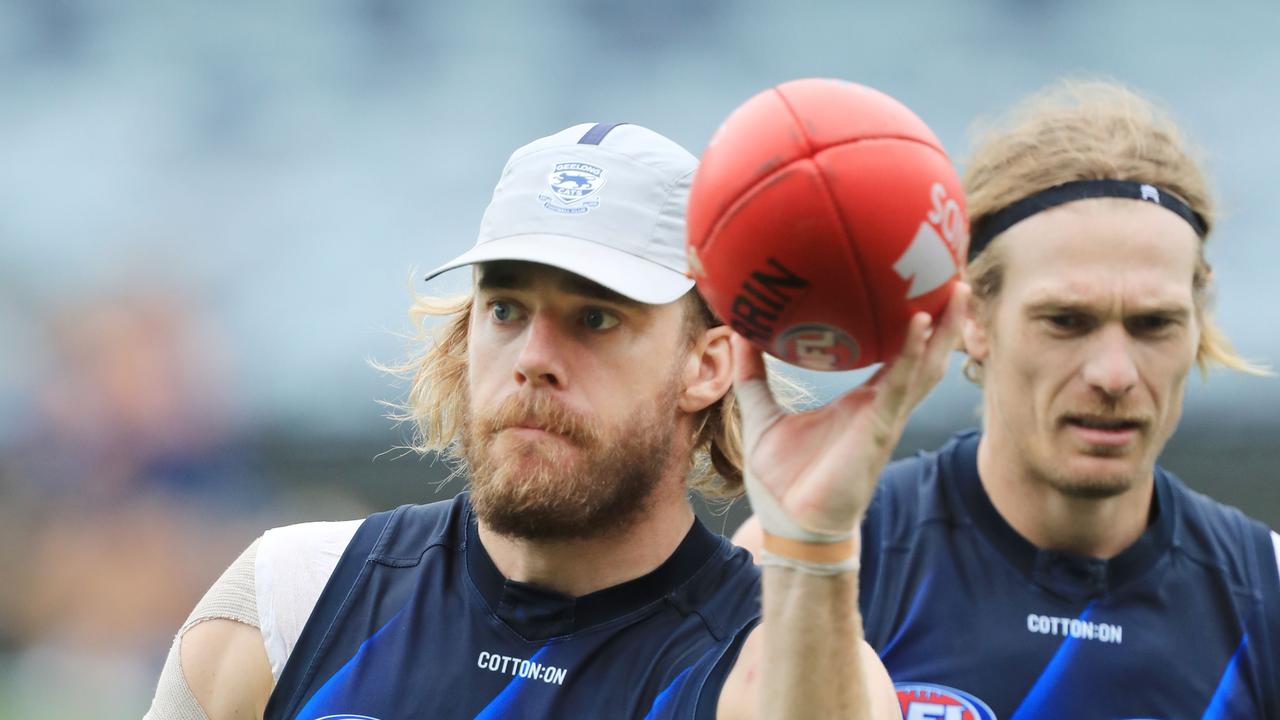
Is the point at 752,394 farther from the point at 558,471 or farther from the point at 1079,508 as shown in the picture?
the point at 1079,508

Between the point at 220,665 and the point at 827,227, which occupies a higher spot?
the point at 827,227

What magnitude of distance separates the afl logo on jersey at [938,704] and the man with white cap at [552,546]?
2.22 ft

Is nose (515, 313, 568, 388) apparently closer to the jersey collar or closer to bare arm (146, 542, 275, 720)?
the jersey collar

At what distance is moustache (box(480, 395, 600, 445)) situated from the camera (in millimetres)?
2936

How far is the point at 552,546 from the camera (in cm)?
305

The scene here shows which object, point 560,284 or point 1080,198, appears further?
point 1080,198

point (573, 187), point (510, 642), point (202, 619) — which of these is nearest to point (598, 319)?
point (573, 187)

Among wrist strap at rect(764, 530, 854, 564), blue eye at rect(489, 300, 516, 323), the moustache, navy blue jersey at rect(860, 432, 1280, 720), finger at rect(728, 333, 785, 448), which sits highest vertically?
blue eye at rect(489, 300, 516, 323)

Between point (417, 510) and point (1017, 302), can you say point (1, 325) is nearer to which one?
point (417, 510)

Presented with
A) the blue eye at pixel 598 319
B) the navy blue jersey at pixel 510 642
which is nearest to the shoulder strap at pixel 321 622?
the navy blue jersey at pixel 510 642

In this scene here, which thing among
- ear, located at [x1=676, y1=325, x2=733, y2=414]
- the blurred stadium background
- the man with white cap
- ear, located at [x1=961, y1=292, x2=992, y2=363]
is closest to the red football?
the man with white cap

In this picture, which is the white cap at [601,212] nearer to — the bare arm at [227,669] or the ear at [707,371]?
the ear at [707,371]

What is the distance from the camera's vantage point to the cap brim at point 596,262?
294 cm

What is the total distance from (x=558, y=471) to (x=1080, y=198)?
184 centimetres
